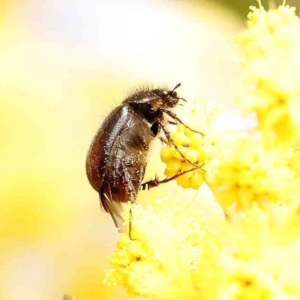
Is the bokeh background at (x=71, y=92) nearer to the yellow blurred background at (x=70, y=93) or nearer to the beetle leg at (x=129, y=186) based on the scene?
the yellow blurred background at (x=70, y=93)

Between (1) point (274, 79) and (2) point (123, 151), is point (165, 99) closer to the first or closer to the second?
(2) point (123, 151)

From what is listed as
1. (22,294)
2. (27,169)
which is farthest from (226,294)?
(27,169)

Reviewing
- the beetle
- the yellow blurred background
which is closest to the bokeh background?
the yellow blurred background

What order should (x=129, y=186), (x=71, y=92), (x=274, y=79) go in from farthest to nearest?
(x=71, y=92) < (x=129, y=186) < (x=274, y=79)

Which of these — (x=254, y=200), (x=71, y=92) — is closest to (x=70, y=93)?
(x=71, y=92)

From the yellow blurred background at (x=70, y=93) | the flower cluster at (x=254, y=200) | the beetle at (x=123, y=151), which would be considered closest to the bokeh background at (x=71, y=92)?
the yellow blurred background at (x=70, y=93)

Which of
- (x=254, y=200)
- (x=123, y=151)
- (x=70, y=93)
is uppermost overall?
(x=70, y=93)
